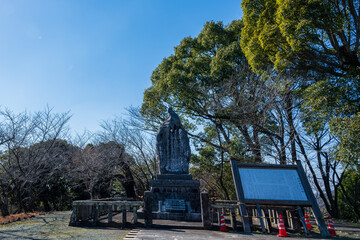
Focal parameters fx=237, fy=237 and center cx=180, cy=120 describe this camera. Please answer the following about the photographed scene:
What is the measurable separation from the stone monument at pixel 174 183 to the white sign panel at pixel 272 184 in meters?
1.88

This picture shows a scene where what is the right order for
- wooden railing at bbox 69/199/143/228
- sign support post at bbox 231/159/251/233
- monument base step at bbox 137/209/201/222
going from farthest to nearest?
monument base step at bbox 137/209/201/222, wooden railing at bbox 69/199/143/228, sign support post at bbox 231/159/251/233

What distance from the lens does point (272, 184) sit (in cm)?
650

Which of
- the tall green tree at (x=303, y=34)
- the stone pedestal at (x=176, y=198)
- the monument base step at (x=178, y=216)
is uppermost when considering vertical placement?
the tall green tree at (x=303, y=34)

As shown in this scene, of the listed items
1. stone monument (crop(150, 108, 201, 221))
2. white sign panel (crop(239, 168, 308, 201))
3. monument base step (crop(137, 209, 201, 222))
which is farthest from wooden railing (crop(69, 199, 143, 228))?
white sign panel (crop(239, 168, 308, 201))

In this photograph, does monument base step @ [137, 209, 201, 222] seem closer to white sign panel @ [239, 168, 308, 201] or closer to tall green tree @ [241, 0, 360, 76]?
white sign panel @ [239, 168, 308, 201]

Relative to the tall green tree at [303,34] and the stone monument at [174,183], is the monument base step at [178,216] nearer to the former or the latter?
the stone monument at [174,183]

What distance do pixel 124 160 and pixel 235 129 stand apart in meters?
7.65

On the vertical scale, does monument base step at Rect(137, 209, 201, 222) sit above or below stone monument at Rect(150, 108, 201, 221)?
below

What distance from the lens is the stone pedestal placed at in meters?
7.37

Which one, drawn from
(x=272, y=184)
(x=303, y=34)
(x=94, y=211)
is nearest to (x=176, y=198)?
(x=94, y=211)

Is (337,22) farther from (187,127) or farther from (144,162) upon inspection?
(144,162)

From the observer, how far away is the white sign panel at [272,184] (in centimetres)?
626

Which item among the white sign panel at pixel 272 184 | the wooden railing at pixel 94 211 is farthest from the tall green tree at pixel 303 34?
the wooden railing at pixel 94 211

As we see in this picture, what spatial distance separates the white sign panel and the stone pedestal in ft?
6.10
